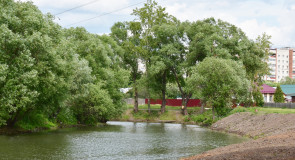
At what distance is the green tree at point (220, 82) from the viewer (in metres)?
56.1

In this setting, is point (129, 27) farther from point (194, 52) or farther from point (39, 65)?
point (39, 65)

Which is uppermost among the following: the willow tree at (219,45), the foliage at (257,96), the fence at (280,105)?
the willow tree at (219,45)

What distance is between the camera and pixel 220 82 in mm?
57344

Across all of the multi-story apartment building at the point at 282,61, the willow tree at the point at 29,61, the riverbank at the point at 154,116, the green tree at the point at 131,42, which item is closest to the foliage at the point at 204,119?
the riverbank at the point at 154,116

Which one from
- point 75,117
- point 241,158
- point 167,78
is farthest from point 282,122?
point 167,78

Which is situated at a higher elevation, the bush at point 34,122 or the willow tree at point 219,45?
the willow tree at point 219,45

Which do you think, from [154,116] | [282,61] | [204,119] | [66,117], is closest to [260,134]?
[204,119]

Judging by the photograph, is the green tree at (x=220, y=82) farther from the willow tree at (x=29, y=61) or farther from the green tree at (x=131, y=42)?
the willow tree at (x=29, y=61)

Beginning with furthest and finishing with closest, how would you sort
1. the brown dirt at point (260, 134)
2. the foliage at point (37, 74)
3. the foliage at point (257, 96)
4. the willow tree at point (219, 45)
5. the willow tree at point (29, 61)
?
the foliage at point (257, 96) < the willow tree at point (219, 45) < the foliage at point (37, 74) < the willow tree at point (29, 61) < the brown dirt at point (260, 134)

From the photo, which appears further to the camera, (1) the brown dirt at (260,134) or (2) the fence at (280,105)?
(2) the fence at (280,105)

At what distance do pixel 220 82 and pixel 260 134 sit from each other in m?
20.5

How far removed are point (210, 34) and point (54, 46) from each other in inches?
1526

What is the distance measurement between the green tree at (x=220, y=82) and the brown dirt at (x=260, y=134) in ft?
13.9

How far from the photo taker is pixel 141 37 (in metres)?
79.1
